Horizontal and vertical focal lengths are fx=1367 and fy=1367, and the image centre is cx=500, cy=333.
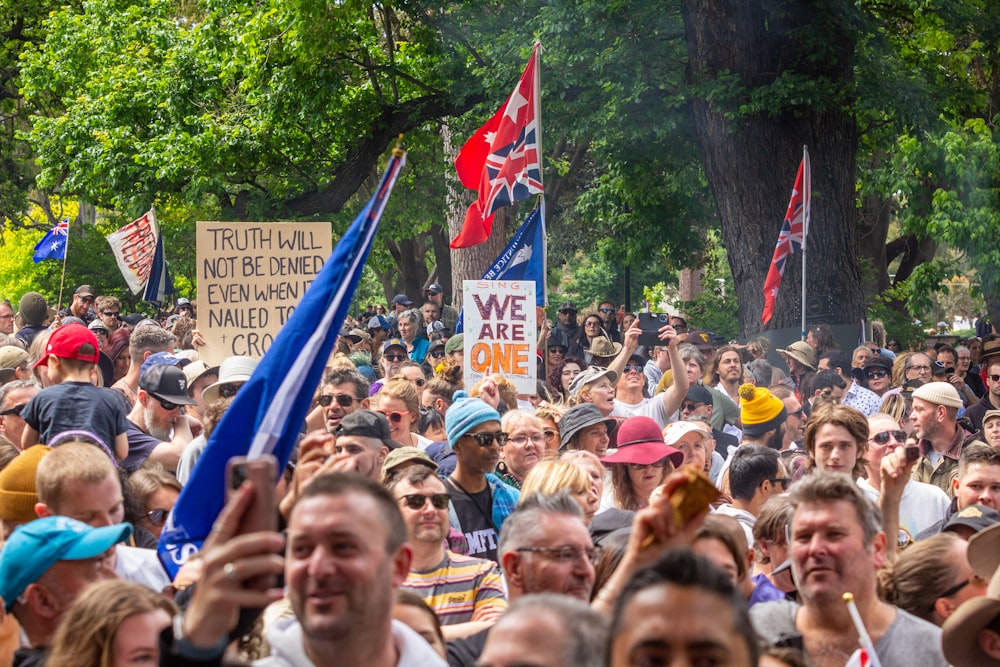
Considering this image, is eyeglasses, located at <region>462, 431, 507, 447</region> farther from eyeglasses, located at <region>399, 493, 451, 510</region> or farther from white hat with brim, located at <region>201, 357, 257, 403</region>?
white hat with brim, located at <region>201, 357, 257, 403</region>

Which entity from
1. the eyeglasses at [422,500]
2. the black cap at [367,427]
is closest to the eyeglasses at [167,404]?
the black cap at [367,427]

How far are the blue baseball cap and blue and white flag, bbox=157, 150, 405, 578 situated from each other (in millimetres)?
247

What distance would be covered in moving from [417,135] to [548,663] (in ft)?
71.0

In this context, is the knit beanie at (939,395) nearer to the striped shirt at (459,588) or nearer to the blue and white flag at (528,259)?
the striped shirt at (459,588)

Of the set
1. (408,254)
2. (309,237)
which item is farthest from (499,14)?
(408,254)

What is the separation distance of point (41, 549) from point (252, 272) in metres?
5.11

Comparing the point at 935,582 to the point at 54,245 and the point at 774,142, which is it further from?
the point at 54,245

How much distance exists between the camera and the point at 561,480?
5.70 meters

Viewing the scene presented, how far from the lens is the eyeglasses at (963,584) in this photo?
473 centimetres

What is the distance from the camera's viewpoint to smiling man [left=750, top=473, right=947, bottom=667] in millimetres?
4270

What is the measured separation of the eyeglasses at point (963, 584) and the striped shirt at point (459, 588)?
1601mm

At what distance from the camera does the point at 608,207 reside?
2058 centimetres

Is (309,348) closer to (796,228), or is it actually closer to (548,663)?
(548,663)

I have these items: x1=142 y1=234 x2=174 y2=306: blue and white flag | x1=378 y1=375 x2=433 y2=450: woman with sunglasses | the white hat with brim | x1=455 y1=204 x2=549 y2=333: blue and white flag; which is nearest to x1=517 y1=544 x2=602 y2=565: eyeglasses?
x1=378 y1=375 x2=433 y2=450: woman with sunglasses
